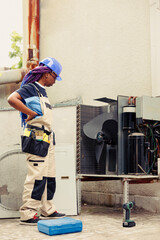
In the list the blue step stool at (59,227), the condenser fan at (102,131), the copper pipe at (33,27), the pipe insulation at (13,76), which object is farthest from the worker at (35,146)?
the copper pipe at (33,27)

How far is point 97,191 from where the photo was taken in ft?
17.7

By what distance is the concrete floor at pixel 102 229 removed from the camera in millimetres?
3051

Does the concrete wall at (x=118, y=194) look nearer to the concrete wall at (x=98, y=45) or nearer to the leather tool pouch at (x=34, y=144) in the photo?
the concrete wall at (x=98, y=45)

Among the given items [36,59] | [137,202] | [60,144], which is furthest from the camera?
[36,59]

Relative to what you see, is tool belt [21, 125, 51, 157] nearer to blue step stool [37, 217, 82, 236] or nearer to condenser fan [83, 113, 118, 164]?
blue step stool [37, 217, 82, 236]

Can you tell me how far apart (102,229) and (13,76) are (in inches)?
152

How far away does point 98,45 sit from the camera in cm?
562

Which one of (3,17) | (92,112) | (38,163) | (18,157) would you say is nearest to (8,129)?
(18,157)

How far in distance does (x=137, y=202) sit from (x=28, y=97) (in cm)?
229

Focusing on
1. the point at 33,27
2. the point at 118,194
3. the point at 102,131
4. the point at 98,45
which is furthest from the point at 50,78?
the point at 33,27

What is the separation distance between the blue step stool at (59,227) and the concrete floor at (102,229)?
0.05 meters

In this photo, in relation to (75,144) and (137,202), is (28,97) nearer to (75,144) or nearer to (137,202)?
(75,144)

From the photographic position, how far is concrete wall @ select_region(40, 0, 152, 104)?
16.6ft

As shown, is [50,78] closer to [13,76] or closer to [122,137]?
→ [122,137]
